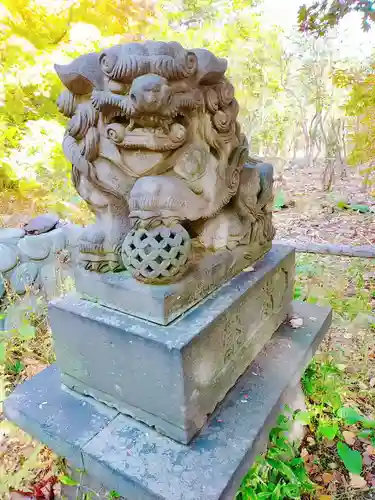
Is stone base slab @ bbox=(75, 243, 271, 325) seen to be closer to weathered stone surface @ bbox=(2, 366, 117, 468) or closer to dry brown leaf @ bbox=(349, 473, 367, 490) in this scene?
weathered stone surface @ bbox=(2, 366, 117, 468)

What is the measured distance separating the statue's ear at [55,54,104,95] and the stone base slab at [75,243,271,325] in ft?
2.44

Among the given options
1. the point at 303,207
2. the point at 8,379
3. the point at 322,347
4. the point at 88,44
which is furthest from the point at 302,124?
the point at 8,379

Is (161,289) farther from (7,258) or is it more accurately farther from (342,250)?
(342,250)

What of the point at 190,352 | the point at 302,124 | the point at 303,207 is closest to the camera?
the point at 190,352

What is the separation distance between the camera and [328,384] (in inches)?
84.1

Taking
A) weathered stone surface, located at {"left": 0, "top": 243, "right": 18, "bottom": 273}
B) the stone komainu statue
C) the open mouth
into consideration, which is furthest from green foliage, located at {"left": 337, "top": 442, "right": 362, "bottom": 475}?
weathered stone surface, located at {"left": 0, "top": 243, "right": 18, "bottom": 273}

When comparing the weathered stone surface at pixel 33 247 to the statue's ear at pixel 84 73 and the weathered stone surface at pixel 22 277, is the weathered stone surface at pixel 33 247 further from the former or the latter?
the statue's ear at pixel 84 73

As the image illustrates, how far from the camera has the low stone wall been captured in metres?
3.11

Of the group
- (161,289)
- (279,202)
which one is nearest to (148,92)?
(161,289)

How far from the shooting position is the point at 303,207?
21.8 ft

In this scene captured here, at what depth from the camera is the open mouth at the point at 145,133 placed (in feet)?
4.34

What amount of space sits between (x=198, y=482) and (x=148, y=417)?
31cm

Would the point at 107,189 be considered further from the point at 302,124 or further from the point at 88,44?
the point at 302,124

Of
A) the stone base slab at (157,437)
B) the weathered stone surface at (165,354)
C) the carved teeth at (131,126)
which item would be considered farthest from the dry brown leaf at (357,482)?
the carved teeth at (131,126)
